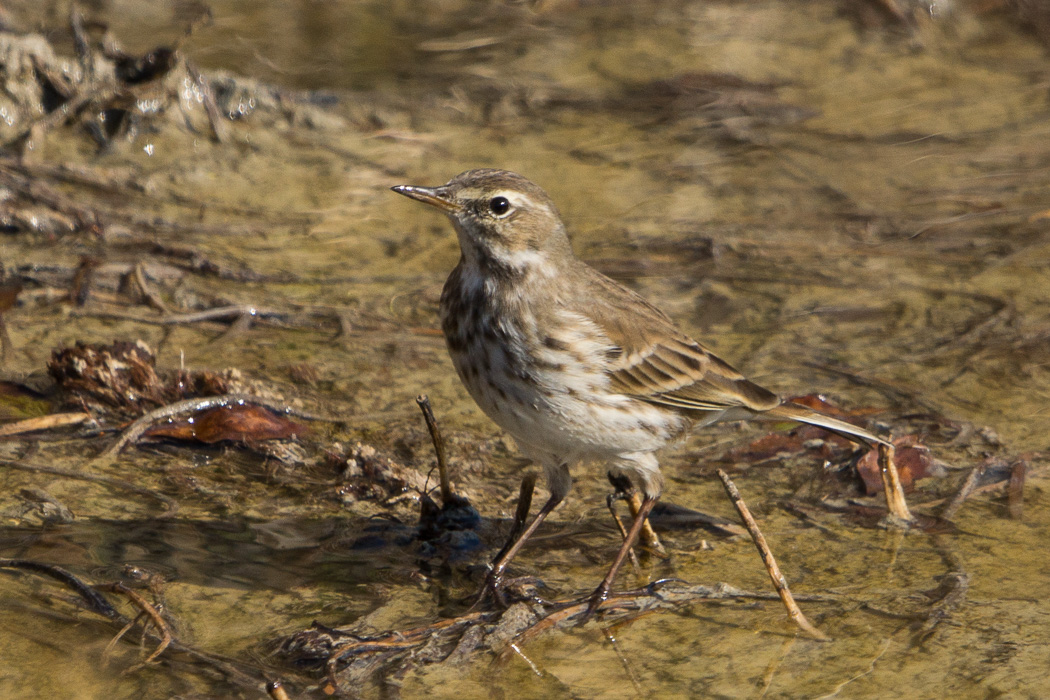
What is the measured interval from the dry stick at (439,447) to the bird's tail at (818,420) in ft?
4.63

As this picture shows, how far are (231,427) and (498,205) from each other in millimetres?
1723

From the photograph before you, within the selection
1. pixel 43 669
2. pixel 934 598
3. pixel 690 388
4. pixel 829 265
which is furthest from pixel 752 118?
pixel 43 669

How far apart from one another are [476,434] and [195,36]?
5.75m

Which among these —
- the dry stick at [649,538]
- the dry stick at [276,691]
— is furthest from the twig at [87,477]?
the dry stick at [649,538]

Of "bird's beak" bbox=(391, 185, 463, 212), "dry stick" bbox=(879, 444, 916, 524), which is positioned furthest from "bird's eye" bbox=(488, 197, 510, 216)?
"dry stick" bbox=(879, 444, 916, 524)

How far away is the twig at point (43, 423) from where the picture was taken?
5473mm

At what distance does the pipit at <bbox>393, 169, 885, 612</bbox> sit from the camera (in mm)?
4660

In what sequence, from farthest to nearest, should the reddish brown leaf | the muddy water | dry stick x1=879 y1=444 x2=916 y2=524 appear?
the reddish brown leaf
dry stick x1=879 y1=444 x2=916 y2=524
the muddy water

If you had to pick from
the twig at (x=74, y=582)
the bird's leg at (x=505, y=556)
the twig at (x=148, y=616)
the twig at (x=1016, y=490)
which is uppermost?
the twig at (x=74, y=582)

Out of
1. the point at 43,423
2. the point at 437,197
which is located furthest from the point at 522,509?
the point at 43,423

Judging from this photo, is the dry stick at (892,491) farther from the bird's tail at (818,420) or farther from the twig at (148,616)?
the twig at (148,616)

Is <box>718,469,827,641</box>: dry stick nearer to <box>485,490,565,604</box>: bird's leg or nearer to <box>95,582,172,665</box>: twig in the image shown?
<box>485,490,565,604</box>: bird's leg

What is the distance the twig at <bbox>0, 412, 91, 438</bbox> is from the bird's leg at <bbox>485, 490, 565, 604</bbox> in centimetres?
208

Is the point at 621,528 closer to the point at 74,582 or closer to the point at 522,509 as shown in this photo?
the point at 522,509
